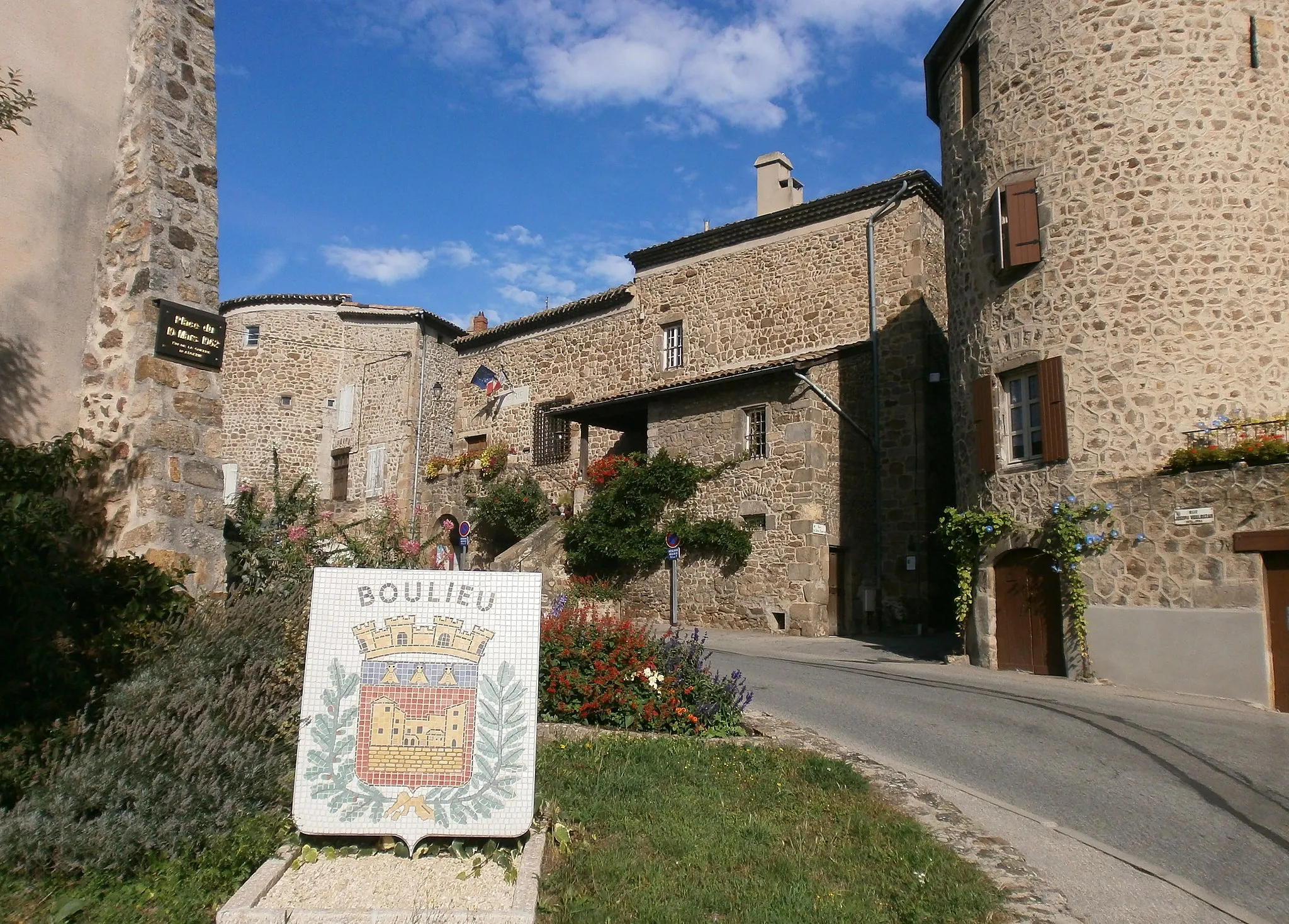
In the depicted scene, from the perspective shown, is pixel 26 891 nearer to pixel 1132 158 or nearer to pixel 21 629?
pixel 21 629

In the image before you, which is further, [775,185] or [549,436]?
[549,436]

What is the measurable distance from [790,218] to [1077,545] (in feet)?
39.8

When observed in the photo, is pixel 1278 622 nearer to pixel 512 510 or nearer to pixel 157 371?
pixel 157 371

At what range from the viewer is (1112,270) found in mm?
12062

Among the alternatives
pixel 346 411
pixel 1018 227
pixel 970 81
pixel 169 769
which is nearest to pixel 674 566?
pixel 1018 227


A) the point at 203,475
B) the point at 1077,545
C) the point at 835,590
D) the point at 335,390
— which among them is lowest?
the point at 835,590

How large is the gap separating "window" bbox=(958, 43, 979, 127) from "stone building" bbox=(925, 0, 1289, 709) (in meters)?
0.78

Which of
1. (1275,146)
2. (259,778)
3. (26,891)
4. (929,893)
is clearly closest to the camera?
(26,891)

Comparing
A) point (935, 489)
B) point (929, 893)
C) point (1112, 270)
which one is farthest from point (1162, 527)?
point (929, 893)

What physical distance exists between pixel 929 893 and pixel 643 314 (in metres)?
21.7

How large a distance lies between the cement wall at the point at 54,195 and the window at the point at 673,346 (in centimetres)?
1774

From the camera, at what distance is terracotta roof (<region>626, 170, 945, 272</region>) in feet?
64.1

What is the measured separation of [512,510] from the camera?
81.6 feet

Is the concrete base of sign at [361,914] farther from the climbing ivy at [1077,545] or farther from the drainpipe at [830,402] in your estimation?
the drainpipe at [830,402]
